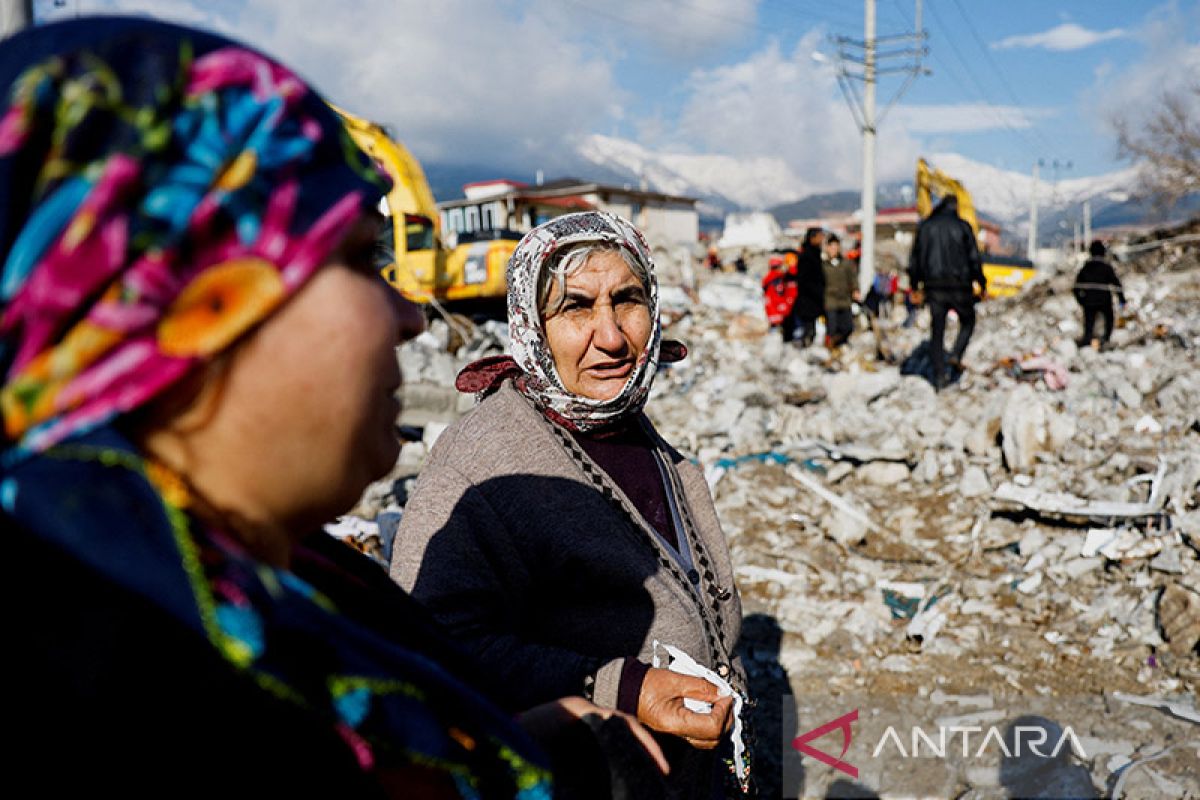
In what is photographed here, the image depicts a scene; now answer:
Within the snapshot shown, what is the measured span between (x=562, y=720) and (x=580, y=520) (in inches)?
30.3

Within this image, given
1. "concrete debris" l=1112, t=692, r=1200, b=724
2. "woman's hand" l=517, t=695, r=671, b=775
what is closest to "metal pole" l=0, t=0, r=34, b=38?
"woman's hand" l=517, t=695, r=671, b=775

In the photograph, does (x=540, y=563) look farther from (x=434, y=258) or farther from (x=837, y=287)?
(x=434, y=258)

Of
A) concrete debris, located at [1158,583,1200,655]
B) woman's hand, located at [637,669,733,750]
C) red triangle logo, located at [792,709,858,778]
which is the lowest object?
red triangle logo, located at [792,709,858,778]

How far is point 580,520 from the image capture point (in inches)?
69.8

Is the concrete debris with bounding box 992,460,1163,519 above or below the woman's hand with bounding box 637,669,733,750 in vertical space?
below

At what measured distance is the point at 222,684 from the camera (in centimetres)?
61

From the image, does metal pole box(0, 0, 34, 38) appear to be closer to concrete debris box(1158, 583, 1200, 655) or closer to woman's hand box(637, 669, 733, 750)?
woman's hand box(637, 669, 733, 750)

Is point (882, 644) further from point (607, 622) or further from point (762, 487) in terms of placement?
point (607, 622)

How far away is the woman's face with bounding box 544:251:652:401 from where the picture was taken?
6.79 feet

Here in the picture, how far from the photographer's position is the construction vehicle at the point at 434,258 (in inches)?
546

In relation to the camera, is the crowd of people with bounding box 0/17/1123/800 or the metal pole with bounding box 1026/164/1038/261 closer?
the crowd of people with bounding box 0/17/1123/800

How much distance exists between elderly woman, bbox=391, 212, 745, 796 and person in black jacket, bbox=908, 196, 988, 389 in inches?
288

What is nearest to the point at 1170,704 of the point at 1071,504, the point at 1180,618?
the point at 1180,618

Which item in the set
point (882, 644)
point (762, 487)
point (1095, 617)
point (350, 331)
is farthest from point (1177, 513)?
point (350, 331)
